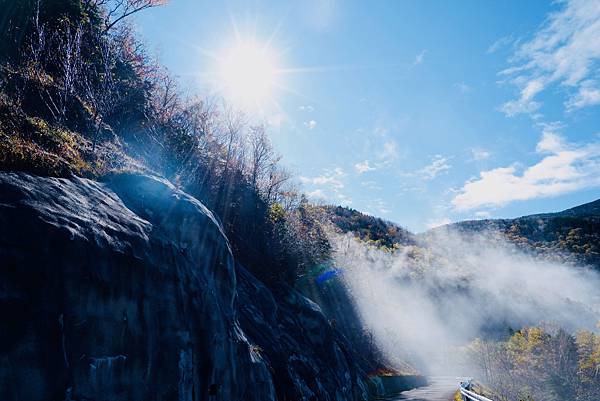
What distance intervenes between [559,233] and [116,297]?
173m

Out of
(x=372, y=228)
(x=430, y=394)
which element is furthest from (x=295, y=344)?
(x=372, y=228)

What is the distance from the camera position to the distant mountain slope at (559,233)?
138125mm

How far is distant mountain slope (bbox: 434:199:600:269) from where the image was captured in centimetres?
13812

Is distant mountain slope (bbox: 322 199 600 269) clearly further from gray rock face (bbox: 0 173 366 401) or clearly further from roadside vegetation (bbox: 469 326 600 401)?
gray rock face (bbox: 0 173 366 401)

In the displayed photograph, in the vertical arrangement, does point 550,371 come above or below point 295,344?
below

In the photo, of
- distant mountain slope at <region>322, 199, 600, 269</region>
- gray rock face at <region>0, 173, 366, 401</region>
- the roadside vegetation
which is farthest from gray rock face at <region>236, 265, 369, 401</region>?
distant mountain slope at <region>322, 199, 600, 269</region>

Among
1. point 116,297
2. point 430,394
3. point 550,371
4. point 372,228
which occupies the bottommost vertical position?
point 550,371

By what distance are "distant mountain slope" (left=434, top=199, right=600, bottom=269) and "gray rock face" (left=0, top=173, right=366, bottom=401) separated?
6394 inches

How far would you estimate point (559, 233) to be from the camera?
147 meters

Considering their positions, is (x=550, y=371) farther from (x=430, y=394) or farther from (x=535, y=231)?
(x=535, y=231)

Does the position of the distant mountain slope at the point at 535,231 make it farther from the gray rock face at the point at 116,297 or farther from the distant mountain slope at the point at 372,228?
the gray rock face at the point at 116,297

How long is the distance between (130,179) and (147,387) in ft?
16.6

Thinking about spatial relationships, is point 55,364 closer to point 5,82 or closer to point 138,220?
point 138,220

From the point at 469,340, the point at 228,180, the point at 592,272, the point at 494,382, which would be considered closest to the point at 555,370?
the point at 494,382
